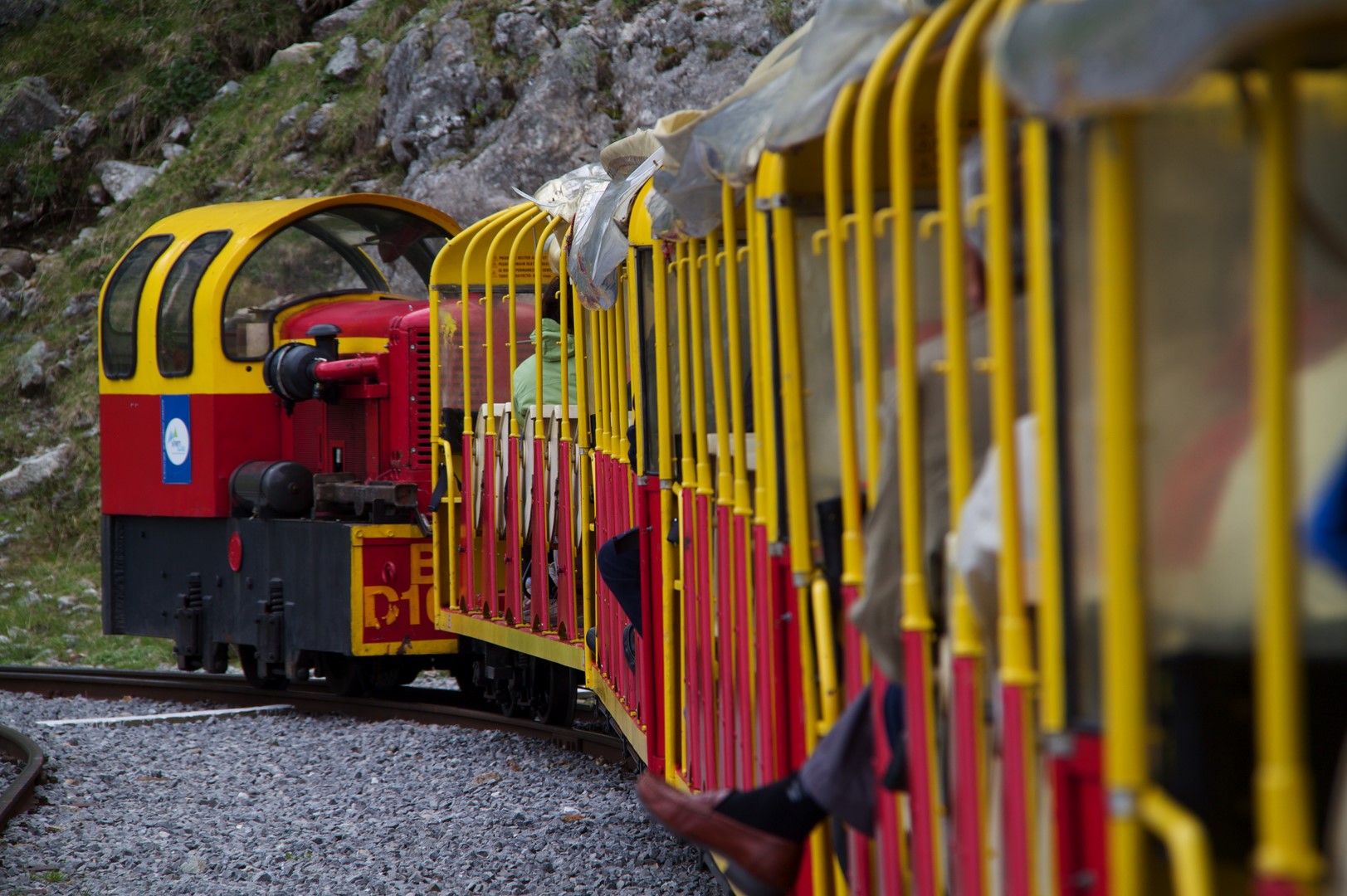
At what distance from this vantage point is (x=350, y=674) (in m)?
9.32

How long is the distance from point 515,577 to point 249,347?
2.96 meters

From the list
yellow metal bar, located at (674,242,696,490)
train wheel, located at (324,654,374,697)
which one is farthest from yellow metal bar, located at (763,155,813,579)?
train wheel, located at (324,654,374,697)

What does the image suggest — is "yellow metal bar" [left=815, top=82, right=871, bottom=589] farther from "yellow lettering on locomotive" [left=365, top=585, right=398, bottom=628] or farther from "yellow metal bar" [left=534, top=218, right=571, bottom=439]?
"yellow lettering on locomotive" [left=365, top=585, right=398, bottom=628]

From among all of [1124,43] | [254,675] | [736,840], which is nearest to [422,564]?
[254,675]

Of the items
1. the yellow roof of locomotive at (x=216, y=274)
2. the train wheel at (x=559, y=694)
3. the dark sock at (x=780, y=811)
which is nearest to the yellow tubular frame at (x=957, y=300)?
the dark sock at (x=780, y=811)

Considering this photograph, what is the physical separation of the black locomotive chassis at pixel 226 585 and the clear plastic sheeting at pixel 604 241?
3.11 metres

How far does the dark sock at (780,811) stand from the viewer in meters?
3.34

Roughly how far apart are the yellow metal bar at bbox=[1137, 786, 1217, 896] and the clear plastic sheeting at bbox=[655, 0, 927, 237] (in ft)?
5.39

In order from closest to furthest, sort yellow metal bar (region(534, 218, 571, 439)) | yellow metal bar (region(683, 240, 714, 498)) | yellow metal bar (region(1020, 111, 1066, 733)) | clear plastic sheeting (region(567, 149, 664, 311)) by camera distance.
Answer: yellow metal bar (region(1020, 111, 1066, 733)) → yellow metal bar (region(683, 240, 714, 498)) → clear plastic sheeting (region(567, 149, 664, 311)) → yellow metal bar (region(534, 218, 571, 439))

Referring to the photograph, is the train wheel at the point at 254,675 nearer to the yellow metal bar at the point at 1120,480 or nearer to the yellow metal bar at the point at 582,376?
the yellow metal bar at the point at 582,376

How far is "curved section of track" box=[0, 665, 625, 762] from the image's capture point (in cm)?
833

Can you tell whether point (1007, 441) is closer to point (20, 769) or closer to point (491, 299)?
point (491, 299)

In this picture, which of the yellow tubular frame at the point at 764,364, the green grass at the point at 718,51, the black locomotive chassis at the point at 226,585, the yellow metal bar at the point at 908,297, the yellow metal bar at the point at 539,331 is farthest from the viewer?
the green grass at the point at 718,51

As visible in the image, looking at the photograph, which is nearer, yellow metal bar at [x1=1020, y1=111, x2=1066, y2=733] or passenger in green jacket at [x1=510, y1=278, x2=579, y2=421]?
yellow metal bar at [x1=1020, y1=111, x2=1066, y2=733]
